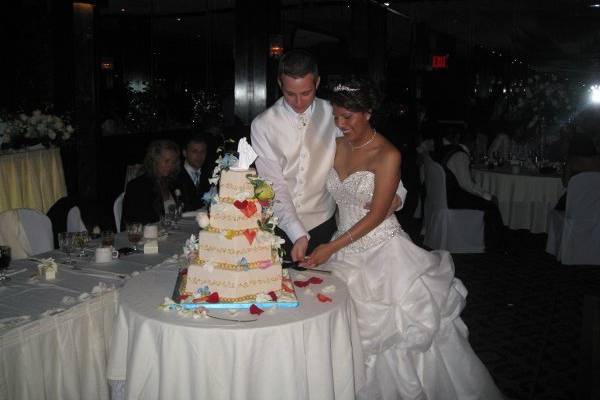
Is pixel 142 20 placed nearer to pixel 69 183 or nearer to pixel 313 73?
pixel 69 183

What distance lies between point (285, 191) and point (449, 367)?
Result: 4.40ft

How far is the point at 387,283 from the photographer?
299cm

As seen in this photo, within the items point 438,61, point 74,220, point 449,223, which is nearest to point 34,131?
point 74,220

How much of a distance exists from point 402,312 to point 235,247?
1.12 metres

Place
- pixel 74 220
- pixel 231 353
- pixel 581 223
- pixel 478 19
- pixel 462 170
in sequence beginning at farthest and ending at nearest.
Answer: pixel 478 19, pixel 462 170, pixel 581 223, pixel 74 220, pixel 231 353

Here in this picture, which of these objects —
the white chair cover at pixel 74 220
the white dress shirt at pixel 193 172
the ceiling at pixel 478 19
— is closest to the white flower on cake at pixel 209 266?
the white chair cover at pixel 74 220

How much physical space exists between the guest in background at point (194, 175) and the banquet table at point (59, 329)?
193 centimetres

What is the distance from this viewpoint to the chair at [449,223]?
6.89 metres

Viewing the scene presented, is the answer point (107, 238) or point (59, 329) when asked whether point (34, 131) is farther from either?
point (59, 329)

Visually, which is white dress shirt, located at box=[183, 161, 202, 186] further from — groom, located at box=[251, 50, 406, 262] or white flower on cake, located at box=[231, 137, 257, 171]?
white flower on cake, located at box=[231, 137, 257, 171]

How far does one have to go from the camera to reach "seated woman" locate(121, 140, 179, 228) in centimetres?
427

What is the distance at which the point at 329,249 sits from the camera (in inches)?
114

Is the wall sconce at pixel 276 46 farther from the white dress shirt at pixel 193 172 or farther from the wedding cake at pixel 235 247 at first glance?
the wedding cake at pixel 235 247

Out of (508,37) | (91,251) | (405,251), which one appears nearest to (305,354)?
(405,251)
